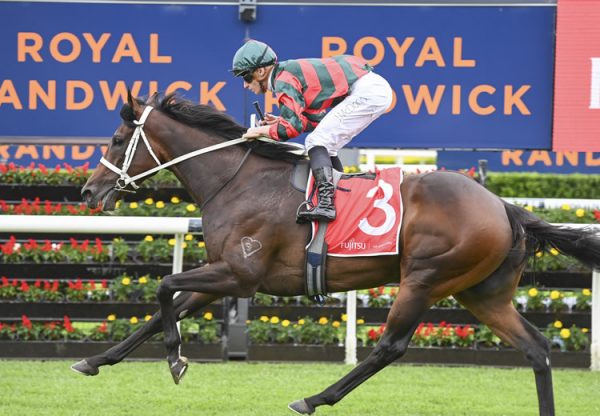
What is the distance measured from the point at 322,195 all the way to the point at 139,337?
119 cm

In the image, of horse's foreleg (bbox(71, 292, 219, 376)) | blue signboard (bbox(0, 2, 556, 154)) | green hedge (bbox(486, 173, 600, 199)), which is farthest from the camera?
green hedge (bbox(486, 173, 600, 199))

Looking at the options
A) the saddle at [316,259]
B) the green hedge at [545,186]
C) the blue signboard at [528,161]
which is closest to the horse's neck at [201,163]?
the saddle at [316,259]

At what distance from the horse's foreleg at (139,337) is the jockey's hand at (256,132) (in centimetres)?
84

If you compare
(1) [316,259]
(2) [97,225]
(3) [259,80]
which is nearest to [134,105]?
(3) [259,80]

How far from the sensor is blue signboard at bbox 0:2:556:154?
7629 millimetres

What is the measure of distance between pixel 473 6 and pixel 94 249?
3.20m

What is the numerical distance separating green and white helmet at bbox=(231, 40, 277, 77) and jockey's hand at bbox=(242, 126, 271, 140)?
0.99 ft

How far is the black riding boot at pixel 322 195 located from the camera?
524 cm

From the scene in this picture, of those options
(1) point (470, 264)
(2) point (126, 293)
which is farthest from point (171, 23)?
(1) point (470, 264)

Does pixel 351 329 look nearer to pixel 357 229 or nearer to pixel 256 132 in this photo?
pixel 357 229

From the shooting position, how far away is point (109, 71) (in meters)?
7.64

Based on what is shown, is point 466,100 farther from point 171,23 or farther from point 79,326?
point 79,326

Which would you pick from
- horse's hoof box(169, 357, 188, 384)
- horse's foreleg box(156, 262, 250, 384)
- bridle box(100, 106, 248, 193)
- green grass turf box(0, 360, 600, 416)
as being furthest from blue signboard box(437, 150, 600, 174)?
horse's hoof box(169, 357, 188, 384)

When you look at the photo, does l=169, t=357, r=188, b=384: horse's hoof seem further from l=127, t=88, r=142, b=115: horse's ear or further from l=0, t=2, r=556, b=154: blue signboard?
l=0, t=2, r=556, b=154: blue signboard
